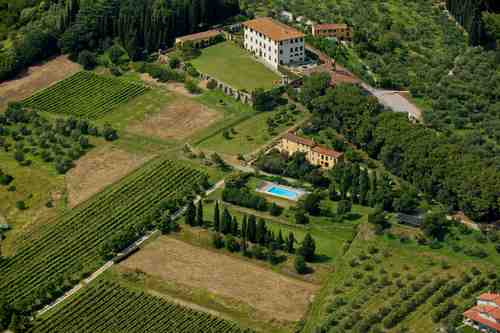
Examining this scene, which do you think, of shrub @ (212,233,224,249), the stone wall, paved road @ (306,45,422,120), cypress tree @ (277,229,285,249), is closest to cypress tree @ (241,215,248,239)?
shrub @ (212,233,224,249)

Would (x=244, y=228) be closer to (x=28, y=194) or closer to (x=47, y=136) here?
(x=28, y=194)

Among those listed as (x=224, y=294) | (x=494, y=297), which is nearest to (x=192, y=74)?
(x=224, y=294)

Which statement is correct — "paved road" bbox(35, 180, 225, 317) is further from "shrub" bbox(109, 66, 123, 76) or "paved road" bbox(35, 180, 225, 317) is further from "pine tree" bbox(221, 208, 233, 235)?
"shrub" bbox(109, 66, 123, 76)

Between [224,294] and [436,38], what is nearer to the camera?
[224,294]

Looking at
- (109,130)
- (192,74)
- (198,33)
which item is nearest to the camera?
(109,130)

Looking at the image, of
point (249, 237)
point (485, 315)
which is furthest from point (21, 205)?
point (485, 315)

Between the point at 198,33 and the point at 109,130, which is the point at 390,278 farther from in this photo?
the point at 198,33
